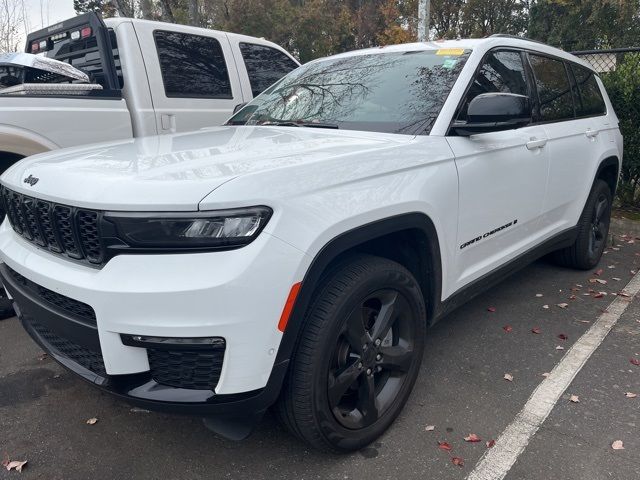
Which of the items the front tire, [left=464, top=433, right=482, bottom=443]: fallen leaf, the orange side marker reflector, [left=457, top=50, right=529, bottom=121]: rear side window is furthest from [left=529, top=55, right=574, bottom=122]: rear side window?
the orange side marker reflector

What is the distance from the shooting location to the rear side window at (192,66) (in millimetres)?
4848

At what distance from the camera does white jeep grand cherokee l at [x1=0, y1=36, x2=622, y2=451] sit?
185 centimetres

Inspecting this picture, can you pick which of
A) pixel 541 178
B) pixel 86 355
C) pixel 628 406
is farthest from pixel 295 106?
pixel 628 406

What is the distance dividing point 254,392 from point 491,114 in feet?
5.79

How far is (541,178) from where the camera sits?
3.57 meters

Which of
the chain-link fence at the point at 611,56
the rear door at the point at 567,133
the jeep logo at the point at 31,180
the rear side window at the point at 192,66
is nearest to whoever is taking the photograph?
the jeep logo at the point at 31,180

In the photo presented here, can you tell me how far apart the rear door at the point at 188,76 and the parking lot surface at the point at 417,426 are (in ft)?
7.41

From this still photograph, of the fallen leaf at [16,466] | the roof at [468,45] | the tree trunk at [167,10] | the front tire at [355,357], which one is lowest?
the fallen leaf at [16,466]

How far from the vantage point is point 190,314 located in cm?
181

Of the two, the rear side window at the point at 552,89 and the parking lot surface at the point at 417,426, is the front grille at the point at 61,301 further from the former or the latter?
the rear side window at the point at 552,89

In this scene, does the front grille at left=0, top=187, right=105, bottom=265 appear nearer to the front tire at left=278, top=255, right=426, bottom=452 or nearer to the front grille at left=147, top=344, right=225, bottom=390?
the front grille at left=147, top=344, right=225, bottom=390

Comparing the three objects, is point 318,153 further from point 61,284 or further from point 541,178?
point 541,178

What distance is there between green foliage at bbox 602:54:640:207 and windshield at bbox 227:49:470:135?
4.50 meters

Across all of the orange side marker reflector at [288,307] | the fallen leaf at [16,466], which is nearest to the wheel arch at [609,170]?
the orange side marker reflector at [288,307]
